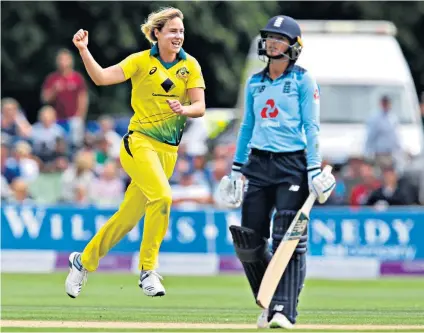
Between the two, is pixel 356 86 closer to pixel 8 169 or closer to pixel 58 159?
pixel 58 159

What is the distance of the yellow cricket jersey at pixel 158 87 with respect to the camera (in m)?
10.4

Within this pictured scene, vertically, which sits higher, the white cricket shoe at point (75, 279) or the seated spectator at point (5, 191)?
the white cricket shoe at point (75, 279)

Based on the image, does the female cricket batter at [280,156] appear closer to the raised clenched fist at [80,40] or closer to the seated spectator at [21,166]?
the raised clenched fist at [80,40]

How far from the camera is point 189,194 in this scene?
18.8 meters

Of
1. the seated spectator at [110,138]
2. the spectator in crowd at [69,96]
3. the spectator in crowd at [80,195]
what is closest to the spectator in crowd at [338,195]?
the spectator in crowd at [80,195]

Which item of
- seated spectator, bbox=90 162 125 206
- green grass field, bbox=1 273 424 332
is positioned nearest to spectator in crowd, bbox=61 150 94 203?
seated spectator, bbox=90 162 125 206

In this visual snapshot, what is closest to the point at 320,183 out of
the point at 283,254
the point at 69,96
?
the point at 283,254

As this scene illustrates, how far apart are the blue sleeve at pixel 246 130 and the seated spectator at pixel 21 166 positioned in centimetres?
897

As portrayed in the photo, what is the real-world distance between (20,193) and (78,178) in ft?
2.75

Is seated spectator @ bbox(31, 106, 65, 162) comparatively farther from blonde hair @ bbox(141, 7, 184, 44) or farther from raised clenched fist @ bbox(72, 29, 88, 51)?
raised clenched fist @ bbox(72, 29, 88, 51)

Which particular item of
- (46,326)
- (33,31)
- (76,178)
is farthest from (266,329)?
(33,31)

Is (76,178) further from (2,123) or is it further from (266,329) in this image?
(266,329)

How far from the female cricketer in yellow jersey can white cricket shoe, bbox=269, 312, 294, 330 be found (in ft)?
3.08

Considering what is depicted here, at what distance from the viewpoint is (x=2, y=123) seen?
2056 centimetres
